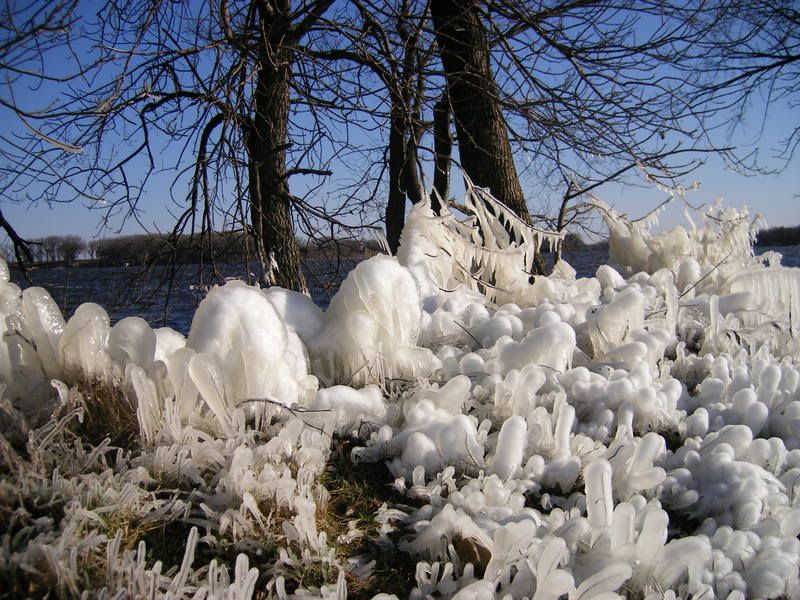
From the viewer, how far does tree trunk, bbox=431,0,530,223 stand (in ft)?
19.1

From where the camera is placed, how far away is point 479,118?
5938mm

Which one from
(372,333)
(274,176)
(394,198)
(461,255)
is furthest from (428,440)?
(394,198)

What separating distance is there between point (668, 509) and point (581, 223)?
241 inches

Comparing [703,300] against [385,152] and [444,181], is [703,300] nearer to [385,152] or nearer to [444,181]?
[444,181]

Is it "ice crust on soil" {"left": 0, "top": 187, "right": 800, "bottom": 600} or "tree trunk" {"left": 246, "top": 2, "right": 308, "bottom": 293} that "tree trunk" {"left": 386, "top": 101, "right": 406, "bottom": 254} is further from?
"ice crust on soil" {"left": 0, "top": 187, "right": 800, "bottom": 600}

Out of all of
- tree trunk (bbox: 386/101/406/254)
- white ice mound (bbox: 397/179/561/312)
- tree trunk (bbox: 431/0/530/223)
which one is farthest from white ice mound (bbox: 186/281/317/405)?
tree trunk (bbox: 386/101/406/254)

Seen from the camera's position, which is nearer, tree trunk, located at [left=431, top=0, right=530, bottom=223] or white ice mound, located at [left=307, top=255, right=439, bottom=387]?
white ice mound, located at [left=307, top=255, right=439, bottom=387]

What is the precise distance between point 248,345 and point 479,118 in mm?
4368

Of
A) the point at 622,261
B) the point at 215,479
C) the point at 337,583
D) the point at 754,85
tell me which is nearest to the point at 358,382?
the point at 215,479

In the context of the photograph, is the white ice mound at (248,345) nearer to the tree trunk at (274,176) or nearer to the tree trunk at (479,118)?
the tree trunk at (274,176)

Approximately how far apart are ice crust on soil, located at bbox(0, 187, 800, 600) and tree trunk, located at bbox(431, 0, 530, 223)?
2.63 m

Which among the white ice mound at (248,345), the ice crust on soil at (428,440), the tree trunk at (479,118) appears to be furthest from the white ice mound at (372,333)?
the tree trunk at (479,118)

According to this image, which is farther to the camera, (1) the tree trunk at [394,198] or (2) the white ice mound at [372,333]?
(1) the tree trunk at [394,198]

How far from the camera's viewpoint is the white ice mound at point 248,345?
7.48 feet
